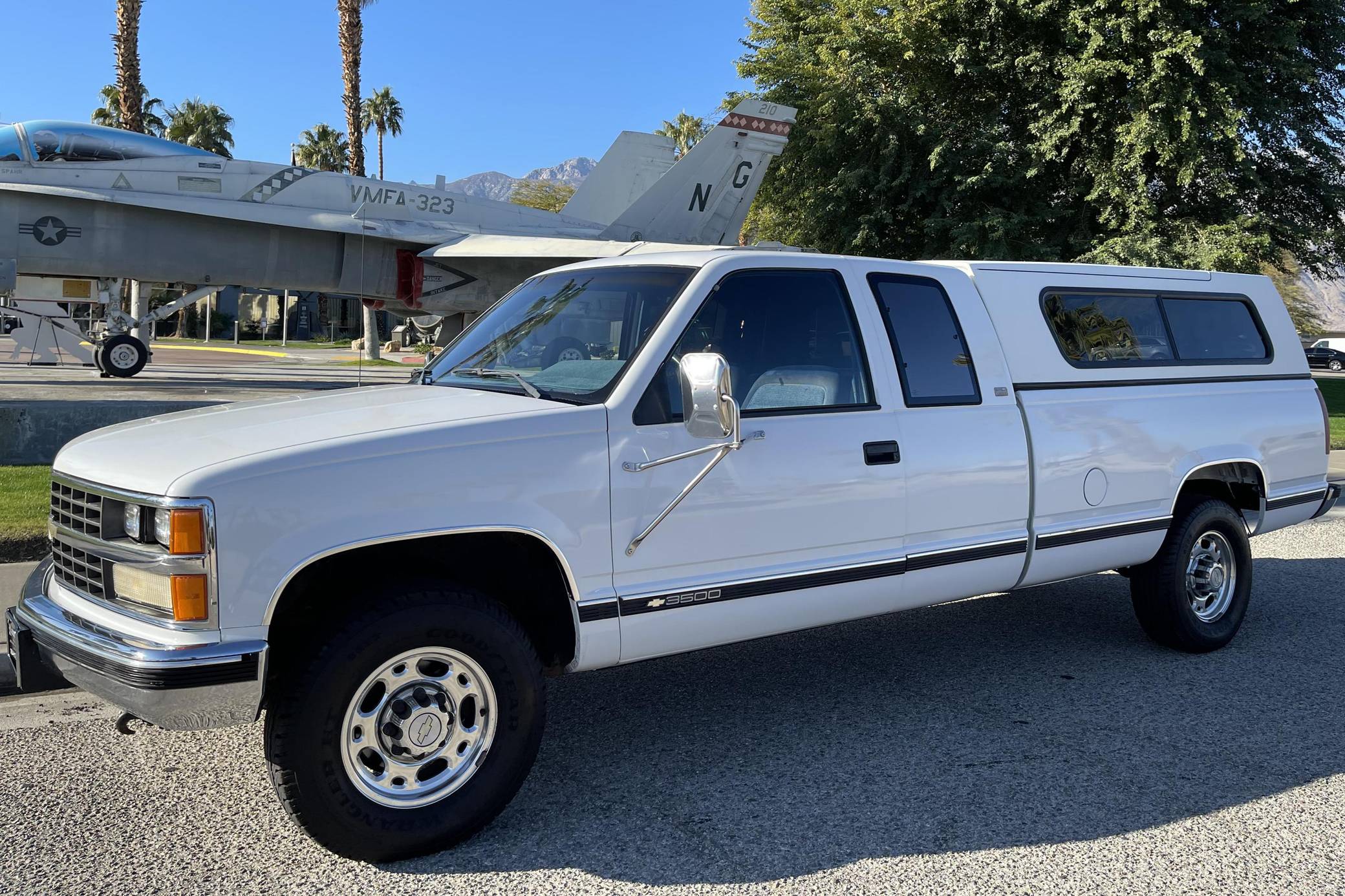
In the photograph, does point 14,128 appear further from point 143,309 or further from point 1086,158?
point 1086,158

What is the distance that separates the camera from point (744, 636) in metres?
4.08

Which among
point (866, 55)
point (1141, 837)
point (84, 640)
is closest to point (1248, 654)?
point (1141, 837)

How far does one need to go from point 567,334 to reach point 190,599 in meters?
1.85

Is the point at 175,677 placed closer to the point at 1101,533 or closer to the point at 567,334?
the point at 567,334

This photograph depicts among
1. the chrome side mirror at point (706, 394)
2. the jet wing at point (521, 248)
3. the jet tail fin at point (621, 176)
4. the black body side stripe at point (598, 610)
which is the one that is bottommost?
the black body side stripe at point (598, 610)

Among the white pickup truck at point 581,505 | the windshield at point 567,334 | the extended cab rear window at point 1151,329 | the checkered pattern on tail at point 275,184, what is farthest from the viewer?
the checkered pattern on tail at point 275,184

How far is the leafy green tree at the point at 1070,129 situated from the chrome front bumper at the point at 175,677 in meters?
A: 20.2

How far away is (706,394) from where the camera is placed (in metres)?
3.41

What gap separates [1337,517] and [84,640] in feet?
35.6

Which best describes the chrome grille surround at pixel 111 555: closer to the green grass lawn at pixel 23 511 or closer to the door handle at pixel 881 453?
the door handle at pixel 881 453

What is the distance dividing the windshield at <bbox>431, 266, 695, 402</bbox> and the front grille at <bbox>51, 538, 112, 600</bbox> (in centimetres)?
148

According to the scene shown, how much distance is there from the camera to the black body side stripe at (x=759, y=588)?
3.77 meters

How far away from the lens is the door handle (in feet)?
14.0

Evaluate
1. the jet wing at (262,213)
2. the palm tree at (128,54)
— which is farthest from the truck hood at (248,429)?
the palm tree at (128,54)
